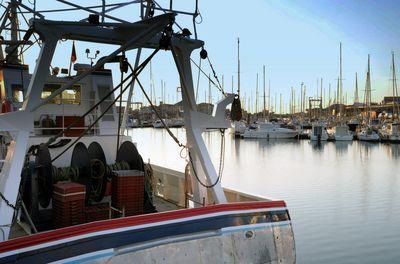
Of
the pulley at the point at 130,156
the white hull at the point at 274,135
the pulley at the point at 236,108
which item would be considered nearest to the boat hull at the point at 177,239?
the pulley at the point at 236,108

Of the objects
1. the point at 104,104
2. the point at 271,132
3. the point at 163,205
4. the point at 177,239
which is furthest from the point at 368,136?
the point at 177,239

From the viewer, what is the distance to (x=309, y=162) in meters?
48.4

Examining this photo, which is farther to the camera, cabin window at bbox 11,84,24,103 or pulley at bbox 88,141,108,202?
cabin window at bbox 11,84,24,103

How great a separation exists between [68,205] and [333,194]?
22.9m

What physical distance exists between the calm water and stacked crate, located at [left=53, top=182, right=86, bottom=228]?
682 centimetres

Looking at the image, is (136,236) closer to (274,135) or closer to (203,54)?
(203,54)

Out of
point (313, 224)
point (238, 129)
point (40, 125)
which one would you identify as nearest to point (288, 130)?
point (238, 129)

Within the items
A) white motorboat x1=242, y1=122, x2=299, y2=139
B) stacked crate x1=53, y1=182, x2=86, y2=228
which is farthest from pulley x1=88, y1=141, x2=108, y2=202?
white motorboat x1=242, y1=122, x2=299, y2=139

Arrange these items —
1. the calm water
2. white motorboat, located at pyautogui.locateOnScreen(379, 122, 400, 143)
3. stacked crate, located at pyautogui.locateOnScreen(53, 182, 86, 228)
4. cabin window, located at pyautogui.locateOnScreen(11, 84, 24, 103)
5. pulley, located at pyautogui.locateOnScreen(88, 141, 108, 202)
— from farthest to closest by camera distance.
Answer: white motorboat, located at pyautogui.locateOnScreen(379, 122, 400, 143) → the calm water → cabin window, located at pyautogui.locateOnScreen(11, 84, 24, 103) → pulley, located at pyautogui.locateOnScreen(88, 141, 108, 202) → stacked crate, located at pyautogui.locateOnScreen(53, 182, 86, 228)

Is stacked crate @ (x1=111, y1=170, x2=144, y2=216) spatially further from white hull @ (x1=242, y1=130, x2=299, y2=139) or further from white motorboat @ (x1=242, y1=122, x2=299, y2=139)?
white hull @ (x1=242, y1=130, x2=299, y2=139)

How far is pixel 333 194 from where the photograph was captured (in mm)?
27703

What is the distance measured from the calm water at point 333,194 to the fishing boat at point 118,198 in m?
5.96

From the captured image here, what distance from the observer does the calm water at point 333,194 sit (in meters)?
15.8

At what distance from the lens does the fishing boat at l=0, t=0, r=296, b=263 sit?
5715 mm
